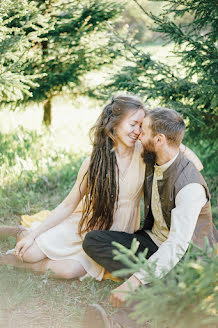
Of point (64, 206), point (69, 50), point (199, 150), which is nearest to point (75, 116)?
point (69, 50)

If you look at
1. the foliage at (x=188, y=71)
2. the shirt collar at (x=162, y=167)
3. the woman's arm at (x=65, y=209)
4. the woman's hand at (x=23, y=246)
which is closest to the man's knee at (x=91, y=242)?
the woman's arm at (x=65, y=209)

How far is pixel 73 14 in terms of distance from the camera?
560cm

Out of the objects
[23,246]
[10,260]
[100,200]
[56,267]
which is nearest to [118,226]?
[100,200]

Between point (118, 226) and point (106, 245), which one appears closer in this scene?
point (106, 245)

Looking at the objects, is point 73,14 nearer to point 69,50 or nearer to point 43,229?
point 69,50

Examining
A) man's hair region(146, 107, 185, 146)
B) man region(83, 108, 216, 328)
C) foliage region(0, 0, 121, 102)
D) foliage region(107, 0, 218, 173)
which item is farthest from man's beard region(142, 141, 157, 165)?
foliage region(0, 0, 121, 102)

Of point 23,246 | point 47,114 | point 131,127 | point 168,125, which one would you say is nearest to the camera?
point 168,125

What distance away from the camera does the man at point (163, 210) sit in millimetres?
2246

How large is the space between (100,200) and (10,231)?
0.98 meters

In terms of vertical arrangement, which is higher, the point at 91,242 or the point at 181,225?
the point at 181,225

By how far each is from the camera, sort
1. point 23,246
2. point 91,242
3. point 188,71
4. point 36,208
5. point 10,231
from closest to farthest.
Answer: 1. point 91,242
2. point 23,246
3. point 10,231
4. point 36,208
5. point 188,71

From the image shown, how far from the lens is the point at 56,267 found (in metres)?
2.86

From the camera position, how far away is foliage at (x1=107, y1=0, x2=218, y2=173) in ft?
13.0

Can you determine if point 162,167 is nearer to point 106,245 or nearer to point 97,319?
point 106,245
